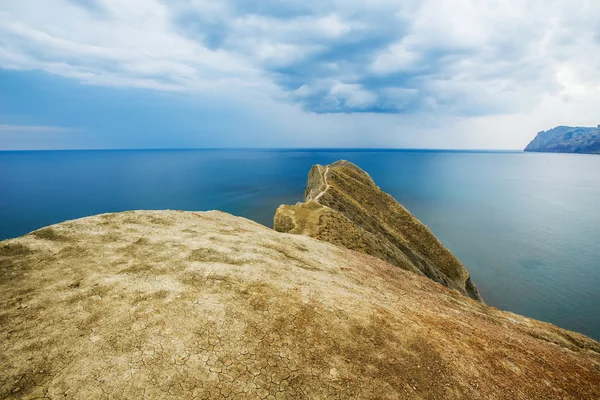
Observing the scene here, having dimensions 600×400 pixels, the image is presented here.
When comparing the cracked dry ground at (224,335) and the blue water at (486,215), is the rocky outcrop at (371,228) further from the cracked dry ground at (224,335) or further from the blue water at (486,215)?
the cracked dry ground at (224,335)

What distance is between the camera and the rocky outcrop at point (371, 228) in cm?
3834

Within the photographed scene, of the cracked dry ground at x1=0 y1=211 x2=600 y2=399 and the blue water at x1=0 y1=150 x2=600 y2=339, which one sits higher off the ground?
the cracked dry ground at x1=0 y1=211 x2=600 y2=399

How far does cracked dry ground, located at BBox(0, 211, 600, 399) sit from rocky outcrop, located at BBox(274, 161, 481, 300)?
18.4 meters

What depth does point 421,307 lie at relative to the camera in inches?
701

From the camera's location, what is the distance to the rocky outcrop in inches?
1510

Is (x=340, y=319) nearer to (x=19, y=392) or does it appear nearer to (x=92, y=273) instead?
(x=19, y=392)

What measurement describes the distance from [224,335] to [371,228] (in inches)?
1677

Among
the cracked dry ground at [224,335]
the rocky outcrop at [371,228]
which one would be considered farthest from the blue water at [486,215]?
the cracked dry ground at [224,335]

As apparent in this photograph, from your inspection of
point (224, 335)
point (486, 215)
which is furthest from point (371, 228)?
point (486, 215)

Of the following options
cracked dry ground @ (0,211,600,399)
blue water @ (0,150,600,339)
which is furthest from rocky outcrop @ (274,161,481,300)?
cracked dry ground @ (0,211,600,399)

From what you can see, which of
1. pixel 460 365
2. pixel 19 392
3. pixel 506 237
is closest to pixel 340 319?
pixel 460 365

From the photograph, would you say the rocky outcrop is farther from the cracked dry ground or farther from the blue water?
the cracked dry ground

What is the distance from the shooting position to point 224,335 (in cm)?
1155

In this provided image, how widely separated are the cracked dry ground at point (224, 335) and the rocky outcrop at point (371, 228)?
18.4m
